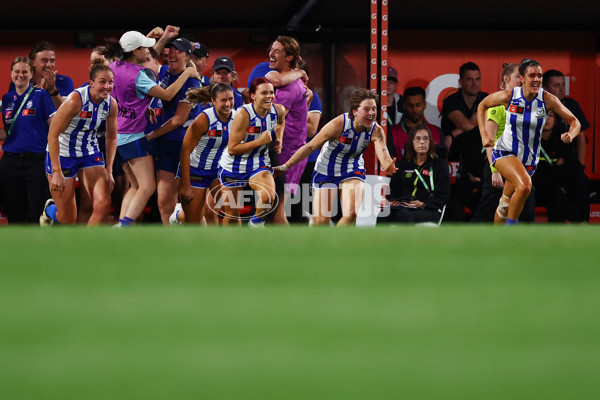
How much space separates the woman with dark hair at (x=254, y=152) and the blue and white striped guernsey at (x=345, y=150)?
60 cm

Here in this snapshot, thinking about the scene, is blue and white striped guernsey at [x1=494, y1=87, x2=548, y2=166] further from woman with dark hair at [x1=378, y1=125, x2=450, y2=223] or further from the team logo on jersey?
woman with dark hair at [x1=378, y1=125, x2=450, y2=223]

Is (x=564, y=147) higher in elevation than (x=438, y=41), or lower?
lower

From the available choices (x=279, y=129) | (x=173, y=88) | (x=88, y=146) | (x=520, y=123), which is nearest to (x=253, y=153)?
(x=279, y=129)

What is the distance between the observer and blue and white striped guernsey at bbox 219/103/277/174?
7.61 metres

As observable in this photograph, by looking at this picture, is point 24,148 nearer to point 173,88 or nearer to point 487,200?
point 173,88

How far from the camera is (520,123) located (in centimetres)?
824

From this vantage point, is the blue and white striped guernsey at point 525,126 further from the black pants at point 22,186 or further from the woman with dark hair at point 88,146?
the black pants at point 22,186

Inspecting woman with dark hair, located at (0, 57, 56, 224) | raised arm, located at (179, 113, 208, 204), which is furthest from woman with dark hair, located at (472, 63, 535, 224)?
woman with dark hair, located at (0, 57, 56, 224)

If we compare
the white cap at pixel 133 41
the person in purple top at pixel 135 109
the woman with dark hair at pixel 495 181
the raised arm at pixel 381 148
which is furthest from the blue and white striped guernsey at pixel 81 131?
the woman with dark hair at pixel 495 181

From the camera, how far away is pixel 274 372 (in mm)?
2244

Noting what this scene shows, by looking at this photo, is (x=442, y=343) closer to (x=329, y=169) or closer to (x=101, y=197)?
(x=101, y=197)

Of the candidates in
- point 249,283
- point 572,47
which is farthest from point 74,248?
point 572,47

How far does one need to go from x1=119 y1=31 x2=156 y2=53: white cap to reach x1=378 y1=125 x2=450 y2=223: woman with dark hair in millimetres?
2643

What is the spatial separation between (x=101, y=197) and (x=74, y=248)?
3436 millimetres
